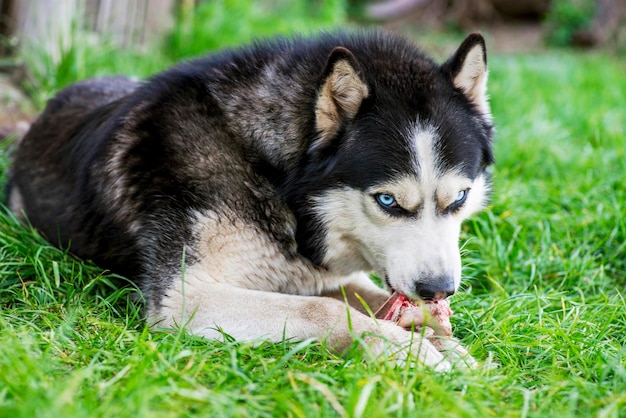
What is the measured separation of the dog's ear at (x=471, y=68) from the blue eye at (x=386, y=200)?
742 mm

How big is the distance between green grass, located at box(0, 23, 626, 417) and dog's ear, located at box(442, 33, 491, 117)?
0.90 metres

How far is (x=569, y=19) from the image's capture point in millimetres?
14406

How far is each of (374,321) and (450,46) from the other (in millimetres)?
11075

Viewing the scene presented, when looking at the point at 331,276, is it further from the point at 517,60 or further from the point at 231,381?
the point at 517,60

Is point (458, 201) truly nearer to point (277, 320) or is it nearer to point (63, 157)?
point (277, 320)

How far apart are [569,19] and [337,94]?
42.3 ft

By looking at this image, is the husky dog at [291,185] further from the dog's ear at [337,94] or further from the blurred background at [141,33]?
the blurred background at [141,33]

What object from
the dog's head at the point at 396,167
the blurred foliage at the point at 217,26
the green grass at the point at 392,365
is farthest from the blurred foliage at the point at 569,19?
the dog's head at the point at 396,167

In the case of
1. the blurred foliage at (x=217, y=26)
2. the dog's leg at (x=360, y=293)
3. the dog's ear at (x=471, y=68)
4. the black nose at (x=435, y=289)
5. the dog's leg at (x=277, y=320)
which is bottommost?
the dog's leg at (x=360, y=293)

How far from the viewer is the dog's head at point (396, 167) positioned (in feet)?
10.2

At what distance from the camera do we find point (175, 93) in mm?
3613

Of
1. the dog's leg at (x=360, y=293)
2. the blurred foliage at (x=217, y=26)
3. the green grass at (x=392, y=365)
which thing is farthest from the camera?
the blurred foliage at (x=217, y=26)

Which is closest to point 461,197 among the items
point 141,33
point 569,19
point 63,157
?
point 63,157

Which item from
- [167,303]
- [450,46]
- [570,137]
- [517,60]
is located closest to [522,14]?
[450,46]
